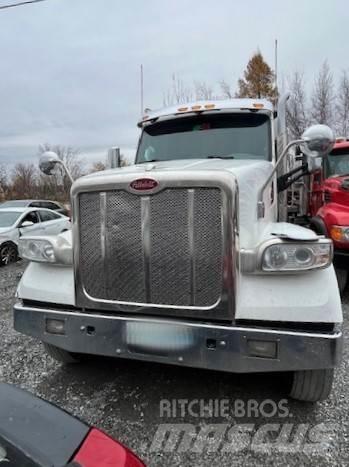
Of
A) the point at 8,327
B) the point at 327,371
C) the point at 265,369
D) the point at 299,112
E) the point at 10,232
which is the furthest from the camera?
the point at 299,112

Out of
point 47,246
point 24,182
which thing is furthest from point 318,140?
point 24,182

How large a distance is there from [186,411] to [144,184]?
1.72m

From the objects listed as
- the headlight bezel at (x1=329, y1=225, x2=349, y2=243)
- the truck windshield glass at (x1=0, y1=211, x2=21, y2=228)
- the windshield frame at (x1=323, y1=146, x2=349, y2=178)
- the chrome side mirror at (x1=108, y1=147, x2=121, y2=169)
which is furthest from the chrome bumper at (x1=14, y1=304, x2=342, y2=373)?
the truck windshield glass at (x1=0, y1=211, x2=21, y2=228)

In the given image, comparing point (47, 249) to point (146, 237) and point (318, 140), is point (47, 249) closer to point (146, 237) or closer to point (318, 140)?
point (146, 237)

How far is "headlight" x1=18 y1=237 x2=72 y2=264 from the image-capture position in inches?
124

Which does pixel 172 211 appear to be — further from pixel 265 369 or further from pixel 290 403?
pixel 290 403

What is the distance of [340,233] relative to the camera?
18.1 feet

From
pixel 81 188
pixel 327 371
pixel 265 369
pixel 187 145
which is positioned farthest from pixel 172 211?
pixel 187 145

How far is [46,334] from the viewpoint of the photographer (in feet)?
10.1

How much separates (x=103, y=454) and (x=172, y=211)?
1.60 metres

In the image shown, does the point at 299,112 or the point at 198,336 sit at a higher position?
the point at 299,112

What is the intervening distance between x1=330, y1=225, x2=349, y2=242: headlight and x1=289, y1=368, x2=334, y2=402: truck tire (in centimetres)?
297

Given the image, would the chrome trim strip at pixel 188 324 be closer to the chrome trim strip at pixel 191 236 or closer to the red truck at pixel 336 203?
the chrome trim strip at pixel 191 236

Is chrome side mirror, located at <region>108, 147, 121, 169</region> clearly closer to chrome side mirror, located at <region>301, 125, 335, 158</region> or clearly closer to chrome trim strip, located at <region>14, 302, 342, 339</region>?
chrome trim strip, located at <region>14, 302, 342, 339</region>
